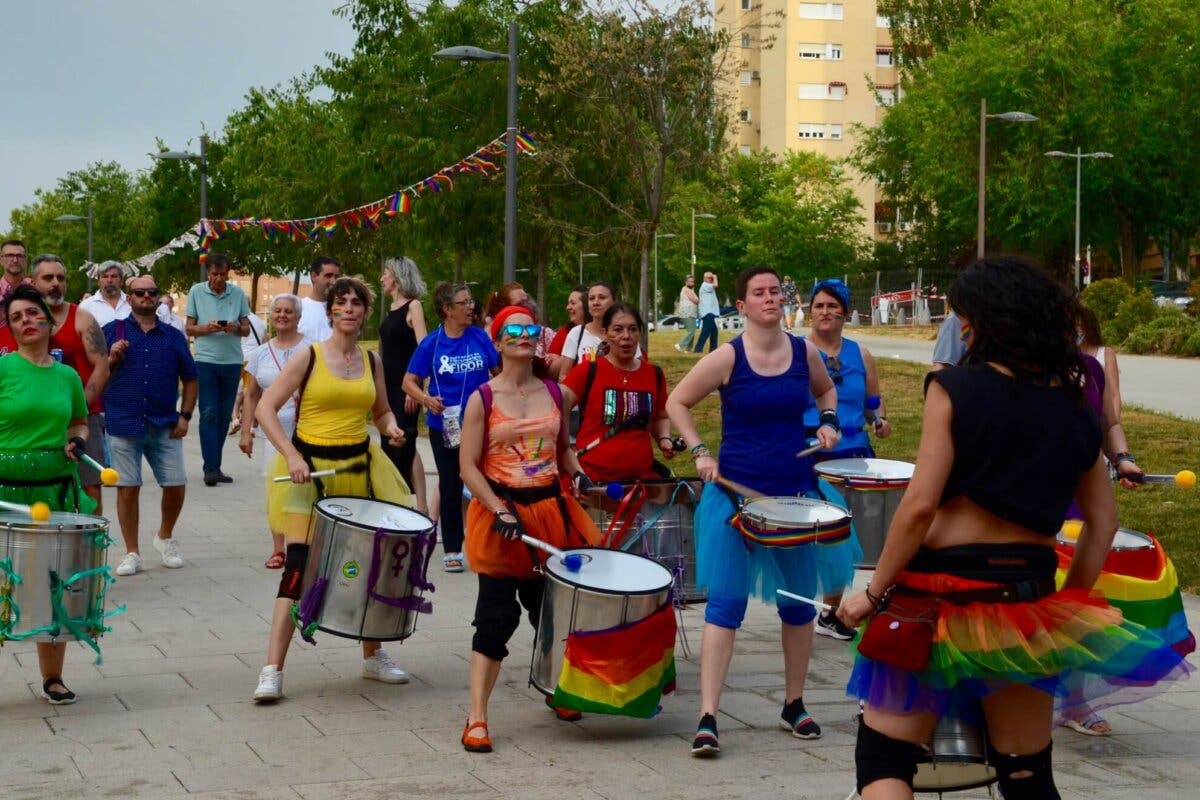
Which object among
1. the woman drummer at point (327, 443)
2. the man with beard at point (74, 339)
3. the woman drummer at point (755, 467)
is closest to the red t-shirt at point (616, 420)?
the woman drummer at point (327, 443)

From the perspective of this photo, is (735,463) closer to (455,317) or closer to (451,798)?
(451,798)

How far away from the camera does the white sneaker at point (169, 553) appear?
10812 millimetres

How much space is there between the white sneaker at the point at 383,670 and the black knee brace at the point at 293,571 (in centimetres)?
61

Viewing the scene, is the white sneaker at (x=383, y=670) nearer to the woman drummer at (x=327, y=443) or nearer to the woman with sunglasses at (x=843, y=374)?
the woman drummer at (x=327, y=443)

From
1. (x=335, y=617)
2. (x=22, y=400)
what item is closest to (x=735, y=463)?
(x=335, y=617)

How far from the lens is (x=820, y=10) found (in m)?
96.1

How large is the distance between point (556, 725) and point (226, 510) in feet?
25.4

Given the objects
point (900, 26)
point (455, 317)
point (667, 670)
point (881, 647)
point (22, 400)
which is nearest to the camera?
point (881, 647)

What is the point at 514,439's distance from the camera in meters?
6.59

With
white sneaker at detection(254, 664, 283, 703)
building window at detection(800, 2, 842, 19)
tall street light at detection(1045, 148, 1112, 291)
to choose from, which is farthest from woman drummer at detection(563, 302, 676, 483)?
building window at detection(800, 2, 842, 19)

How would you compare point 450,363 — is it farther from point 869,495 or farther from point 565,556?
point 565,556

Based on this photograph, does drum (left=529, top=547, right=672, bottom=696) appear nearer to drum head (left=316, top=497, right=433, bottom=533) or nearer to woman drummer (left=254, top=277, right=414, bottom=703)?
drum head (left=316, top=497, right=433, bottom=533)

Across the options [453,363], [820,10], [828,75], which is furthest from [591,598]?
[828,75]

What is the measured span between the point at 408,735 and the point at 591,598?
97cm
